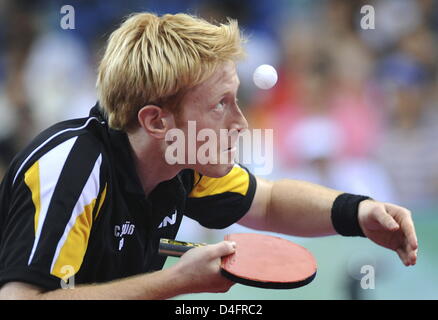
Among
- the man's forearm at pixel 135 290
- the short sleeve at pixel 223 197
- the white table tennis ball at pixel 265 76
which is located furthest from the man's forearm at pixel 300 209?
the man's forearm at pixel 135 290

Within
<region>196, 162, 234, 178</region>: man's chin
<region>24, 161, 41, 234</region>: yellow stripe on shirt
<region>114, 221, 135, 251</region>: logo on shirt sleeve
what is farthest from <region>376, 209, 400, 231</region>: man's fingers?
<region>24, 161, 41, 234</region>: yellow stripe on shirt

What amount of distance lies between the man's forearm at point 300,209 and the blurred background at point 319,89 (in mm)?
2707

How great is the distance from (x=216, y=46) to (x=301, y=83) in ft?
13.6

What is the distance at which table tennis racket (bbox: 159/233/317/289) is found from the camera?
2219 mm

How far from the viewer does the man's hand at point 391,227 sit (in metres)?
2.44

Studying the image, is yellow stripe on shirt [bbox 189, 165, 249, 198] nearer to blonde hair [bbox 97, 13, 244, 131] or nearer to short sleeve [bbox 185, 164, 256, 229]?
short sleeve [bbox 185, 164, 256, 229]

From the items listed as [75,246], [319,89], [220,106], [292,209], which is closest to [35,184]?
[75,246]

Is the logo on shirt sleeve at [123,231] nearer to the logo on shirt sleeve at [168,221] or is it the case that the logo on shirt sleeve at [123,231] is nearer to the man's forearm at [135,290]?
the logo on shirt sleeve at [168,221]

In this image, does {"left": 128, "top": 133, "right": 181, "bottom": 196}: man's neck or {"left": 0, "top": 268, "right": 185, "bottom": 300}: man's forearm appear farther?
{"left": 128, "top": 133, "right": 181, "bottom": 196}: man's neck

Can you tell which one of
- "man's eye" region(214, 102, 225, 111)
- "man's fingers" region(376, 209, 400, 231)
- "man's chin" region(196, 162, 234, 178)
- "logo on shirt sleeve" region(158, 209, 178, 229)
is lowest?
"logo on shirt sleeve" region(158, 209, 178, 229)

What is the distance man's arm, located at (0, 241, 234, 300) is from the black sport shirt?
42 millimetres

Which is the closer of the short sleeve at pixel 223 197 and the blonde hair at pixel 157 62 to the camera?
the blonde hair at pixel 157 62

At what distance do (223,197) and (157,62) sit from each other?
0.81 meters
